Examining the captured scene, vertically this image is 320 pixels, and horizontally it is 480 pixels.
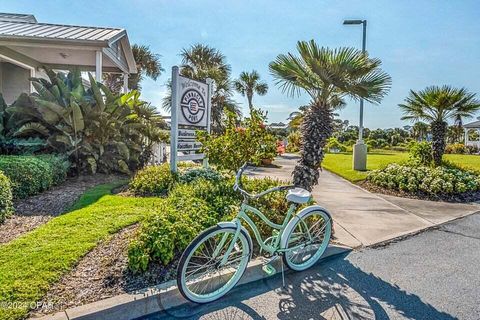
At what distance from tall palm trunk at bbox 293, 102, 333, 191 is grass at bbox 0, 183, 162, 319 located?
2672 mm

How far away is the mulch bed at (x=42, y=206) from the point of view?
4547 millimetres

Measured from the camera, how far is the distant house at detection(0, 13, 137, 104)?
1028 cm

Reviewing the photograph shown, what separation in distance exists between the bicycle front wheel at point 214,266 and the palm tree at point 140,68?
21412 mm

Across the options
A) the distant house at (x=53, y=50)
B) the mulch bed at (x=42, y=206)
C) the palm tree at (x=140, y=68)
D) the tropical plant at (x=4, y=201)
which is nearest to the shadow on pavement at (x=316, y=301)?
the mulch bed at (x=42, y=206)

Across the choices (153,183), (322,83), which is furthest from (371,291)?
(153,183)

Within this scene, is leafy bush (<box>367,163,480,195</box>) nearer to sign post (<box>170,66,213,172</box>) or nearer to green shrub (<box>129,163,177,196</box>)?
sign post (<box>170,66,213,172</box>)

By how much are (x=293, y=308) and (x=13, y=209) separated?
459 centimetres

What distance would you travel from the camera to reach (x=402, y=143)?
38531 mm

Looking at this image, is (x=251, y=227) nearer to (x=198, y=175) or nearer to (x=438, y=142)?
(x=198, y=175)

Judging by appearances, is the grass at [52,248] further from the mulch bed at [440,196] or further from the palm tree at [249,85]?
the palm tree at [249,85]

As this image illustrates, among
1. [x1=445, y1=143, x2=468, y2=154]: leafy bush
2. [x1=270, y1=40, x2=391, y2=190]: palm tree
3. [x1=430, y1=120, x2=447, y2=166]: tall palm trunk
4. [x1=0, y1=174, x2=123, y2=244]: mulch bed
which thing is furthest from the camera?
[x1=445, y1=143, x2=468, y2=154]: leafy bush

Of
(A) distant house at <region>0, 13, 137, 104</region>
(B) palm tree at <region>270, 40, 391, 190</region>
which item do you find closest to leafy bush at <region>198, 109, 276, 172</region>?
(B) palm tree at <region>270, 40, 391, 190</region>

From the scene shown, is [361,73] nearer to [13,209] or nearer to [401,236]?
[401,236]

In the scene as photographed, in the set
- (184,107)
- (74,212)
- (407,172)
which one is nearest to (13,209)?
(74,212)
